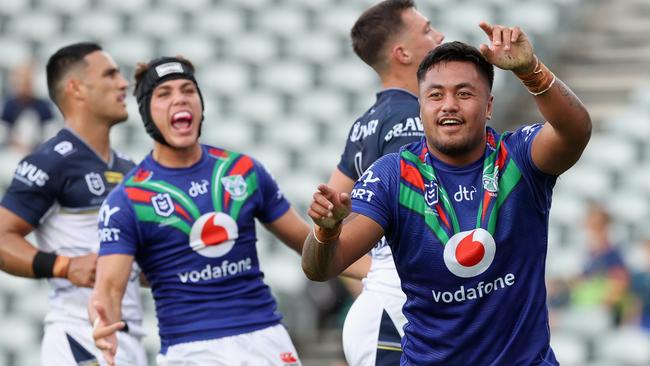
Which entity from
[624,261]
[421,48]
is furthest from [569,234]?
[421,48]

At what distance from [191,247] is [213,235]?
4.8 inches

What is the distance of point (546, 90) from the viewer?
4.62 meters

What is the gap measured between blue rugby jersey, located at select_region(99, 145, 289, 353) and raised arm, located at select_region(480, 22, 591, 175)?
1966 millimetres

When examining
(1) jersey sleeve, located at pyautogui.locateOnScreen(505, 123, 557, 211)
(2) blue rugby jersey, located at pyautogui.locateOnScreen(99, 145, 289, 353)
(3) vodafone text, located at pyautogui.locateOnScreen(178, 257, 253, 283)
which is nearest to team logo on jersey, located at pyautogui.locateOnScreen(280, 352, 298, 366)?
(2) blue rugby jersey, located at pyautogui.locateOnScreen(99, 145, 289, 353)

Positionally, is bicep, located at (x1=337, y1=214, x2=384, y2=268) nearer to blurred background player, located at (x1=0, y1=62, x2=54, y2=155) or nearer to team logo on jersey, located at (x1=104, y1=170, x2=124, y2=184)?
team logo on jersey, located at (x1=104, y1=170, x2=124, y2=184)

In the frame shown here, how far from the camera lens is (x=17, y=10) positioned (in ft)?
51.3

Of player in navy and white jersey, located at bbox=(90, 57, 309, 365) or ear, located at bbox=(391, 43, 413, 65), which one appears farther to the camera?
ear, located at bbox=(391, 43, 413, 65)

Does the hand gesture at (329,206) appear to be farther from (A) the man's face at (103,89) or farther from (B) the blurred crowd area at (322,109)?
(B) the blurred crowd area at (322,109)

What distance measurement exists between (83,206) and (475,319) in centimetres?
281

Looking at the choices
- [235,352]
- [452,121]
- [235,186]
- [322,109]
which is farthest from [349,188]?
[322,109]

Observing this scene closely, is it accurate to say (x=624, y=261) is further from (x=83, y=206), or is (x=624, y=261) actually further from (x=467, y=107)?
(x=467, y=107)

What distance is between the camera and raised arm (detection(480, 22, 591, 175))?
4562 millimetres

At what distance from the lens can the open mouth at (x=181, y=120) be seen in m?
6.24

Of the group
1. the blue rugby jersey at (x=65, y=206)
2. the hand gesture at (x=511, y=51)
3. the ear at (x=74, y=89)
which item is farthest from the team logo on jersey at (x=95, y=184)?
the hand gesture at (x=511, y=51)
